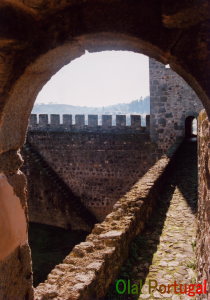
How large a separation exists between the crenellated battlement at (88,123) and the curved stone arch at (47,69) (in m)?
11.2

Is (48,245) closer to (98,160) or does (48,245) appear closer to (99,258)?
(98,160)

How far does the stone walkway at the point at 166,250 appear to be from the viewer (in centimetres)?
402

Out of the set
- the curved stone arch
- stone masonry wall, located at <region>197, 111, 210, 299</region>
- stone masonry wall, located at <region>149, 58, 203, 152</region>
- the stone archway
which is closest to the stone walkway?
stone masonry wall, located at <region>197, 111, 210, 299</region>

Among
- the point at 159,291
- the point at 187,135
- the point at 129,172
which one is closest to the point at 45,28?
the point at 159,291

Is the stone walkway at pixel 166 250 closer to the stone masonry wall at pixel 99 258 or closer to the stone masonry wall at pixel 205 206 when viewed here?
the stone masonry wall at pixel 99 258

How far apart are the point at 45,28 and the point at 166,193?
259 inches

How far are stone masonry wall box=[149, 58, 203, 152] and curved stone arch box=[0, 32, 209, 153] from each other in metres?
11.4

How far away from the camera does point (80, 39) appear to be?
6.39 ft

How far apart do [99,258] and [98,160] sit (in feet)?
34.3

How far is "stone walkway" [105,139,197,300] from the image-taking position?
402cm

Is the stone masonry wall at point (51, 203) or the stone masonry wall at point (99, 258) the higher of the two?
the stone masonry wall at point (99, 258)

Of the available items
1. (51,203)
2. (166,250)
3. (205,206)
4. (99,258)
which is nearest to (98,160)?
(51,203)

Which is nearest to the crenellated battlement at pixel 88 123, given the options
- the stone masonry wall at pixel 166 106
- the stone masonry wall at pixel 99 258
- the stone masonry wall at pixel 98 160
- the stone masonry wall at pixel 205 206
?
the stone masonry wall at pixel 98 160

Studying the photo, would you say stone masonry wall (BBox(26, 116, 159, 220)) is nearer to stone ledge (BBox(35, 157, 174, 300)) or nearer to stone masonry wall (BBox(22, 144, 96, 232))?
stone masonry wall (BBox(22, 144, 96, 232))
